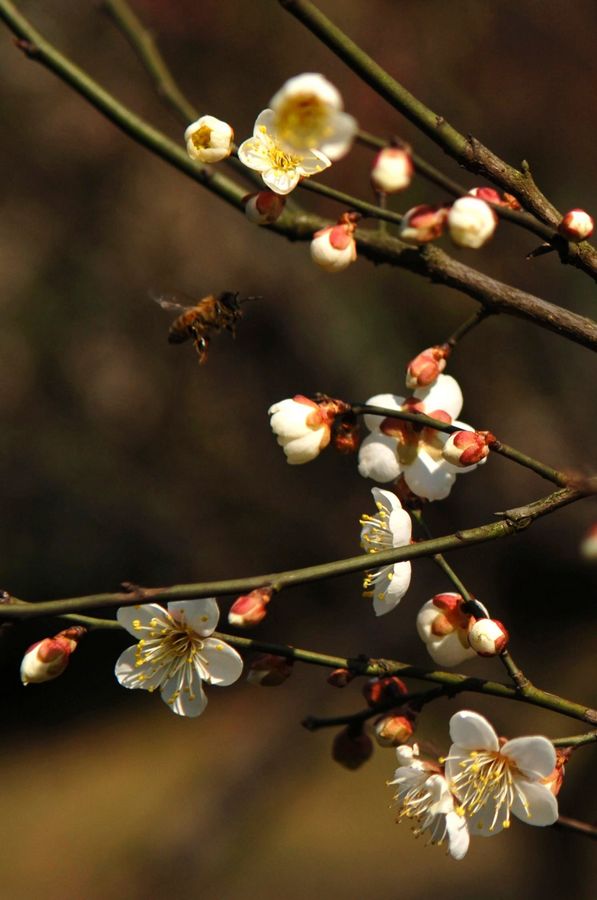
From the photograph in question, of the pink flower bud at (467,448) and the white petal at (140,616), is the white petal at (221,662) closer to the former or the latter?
the white petal at (140,616)

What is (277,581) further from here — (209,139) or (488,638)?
(209,139)

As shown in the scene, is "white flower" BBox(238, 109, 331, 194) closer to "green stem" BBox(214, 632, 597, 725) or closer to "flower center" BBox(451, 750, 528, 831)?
"green stem" BBox(214, 632, 597, 725)

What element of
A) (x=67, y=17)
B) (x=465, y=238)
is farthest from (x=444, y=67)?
(x=465, y=238)

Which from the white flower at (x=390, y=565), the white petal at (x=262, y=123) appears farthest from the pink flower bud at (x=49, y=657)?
the white petal at (x=262, y=123)

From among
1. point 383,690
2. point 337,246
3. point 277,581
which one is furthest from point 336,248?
point 383,690

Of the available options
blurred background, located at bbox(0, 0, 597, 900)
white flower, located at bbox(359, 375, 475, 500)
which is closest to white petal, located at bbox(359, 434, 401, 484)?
white flower, located at bbox(359, 375, 475, 500)

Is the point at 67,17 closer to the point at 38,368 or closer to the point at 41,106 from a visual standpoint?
the point at 41,106
